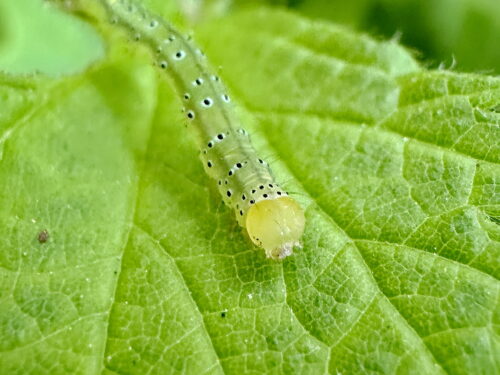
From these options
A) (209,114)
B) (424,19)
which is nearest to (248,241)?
(209,114)

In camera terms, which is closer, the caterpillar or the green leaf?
the green leaf

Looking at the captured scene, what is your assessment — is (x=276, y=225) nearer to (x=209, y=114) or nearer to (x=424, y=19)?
(x=209, y=114)

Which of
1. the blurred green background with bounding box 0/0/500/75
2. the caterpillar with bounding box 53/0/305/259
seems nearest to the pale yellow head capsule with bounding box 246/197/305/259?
the caterpillar with bounding box 53/0/305/259

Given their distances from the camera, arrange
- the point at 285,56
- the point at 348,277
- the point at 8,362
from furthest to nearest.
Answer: the point at 285,56 → the point at 348,277 → the point at 8,362

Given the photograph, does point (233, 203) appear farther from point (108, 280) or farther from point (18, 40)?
point (18, 40)

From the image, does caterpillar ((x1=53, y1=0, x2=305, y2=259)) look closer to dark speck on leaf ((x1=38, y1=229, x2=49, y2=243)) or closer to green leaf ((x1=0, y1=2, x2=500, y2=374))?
green leaf ((x1=0, y1=2, x2=500, y2=374))

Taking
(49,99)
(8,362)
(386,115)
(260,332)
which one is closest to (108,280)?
(8,362)

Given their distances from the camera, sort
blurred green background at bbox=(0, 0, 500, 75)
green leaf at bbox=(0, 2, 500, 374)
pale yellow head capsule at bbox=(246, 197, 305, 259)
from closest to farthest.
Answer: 1. green leaf at bbox=(0, 2, 500, 374)
2. pale yellow head capsule at bbox=(246, 197, 305, 259)
3. blurred green background at bbox=(0, 0, 500, 75)
